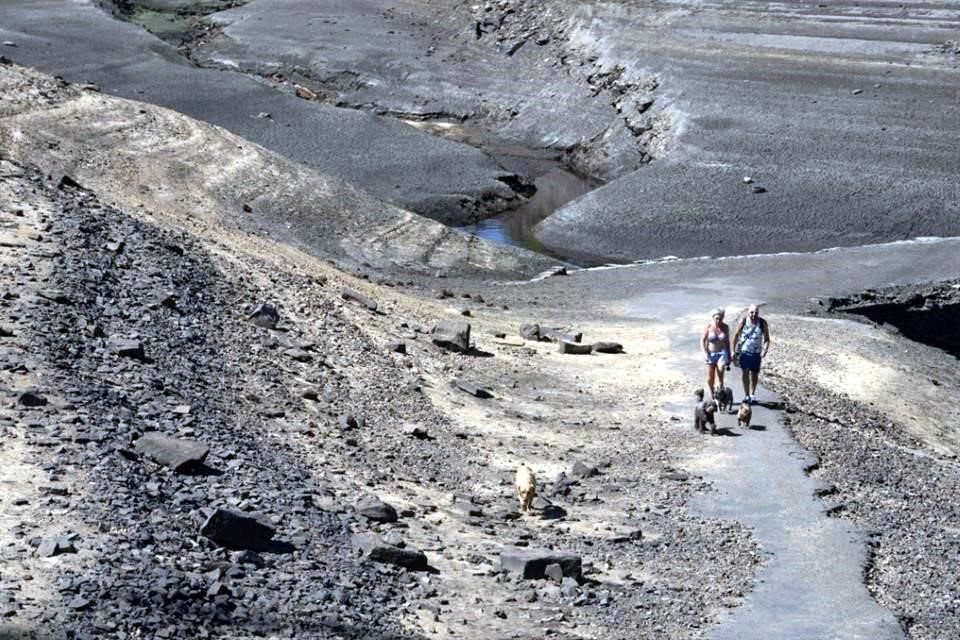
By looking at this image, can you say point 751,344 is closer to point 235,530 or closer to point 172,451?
point 172,451

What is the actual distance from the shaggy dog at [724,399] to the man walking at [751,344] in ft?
0.78

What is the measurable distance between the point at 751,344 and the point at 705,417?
1.28 meters

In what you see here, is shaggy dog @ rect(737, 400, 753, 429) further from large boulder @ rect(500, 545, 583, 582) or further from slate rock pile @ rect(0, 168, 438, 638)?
large boulder @ rect(500, 545, 583, 582)

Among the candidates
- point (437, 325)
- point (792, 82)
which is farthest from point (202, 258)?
point (792, 82)

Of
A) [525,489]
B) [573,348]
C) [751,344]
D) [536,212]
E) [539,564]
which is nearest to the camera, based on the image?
[539,564]

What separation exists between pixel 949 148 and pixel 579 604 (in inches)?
1209

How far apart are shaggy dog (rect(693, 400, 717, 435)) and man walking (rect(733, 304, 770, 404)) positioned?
0.81 metres

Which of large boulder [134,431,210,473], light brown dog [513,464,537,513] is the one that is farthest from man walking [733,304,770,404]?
large boulder [134,431,210,473]

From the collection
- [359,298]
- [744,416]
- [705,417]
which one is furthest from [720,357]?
[359,298]

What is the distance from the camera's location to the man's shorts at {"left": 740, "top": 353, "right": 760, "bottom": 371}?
1969cm

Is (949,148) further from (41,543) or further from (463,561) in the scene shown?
(41,543)

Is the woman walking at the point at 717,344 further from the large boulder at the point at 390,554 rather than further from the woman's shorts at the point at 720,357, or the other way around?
the large boulder at the point at 390,554

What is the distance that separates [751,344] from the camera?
1967cm

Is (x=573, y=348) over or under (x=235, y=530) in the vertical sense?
under
